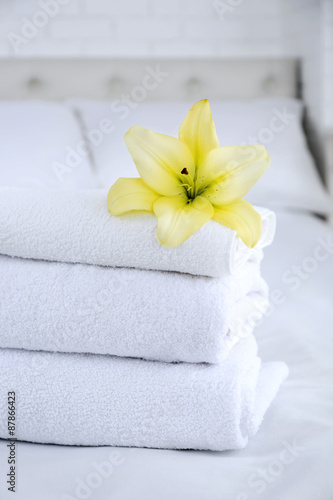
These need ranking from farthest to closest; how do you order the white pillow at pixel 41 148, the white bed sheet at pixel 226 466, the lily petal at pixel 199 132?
the white pillow at pixel 41 148
the lily petal at pixel 199 132
the white bed sheet at pixel 226 466

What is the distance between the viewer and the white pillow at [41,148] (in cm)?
155

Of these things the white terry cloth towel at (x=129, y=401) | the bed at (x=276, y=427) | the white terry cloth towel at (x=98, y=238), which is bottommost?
the bed at (x=276, y=427)

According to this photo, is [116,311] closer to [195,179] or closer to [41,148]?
[195,179]

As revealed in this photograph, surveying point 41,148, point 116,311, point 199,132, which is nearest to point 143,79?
point 41,148

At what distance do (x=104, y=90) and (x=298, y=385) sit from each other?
1.65m

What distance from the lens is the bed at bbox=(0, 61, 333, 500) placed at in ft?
1.68

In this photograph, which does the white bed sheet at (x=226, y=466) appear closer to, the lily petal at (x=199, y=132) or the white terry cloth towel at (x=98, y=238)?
the white terry cloth towel at (x=98, y=238)

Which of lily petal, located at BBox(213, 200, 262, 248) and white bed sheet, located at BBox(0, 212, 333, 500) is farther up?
lily petal, located at BBox(213, 200, 262, 248)

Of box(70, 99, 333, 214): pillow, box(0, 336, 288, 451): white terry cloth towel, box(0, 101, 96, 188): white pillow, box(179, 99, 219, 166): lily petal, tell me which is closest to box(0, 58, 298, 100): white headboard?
box(70, 99, 333, 214): pillow

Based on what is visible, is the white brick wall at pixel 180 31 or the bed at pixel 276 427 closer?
the bed at pixel 276 427

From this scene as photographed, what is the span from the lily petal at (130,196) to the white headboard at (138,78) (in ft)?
5.20

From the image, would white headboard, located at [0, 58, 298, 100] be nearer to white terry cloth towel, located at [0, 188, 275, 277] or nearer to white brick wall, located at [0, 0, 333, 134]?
white brick wall, located at [0, 0, 333, 134]

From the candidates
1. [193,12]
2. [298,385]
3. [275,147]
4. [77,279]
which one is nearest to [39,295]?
[77,279]

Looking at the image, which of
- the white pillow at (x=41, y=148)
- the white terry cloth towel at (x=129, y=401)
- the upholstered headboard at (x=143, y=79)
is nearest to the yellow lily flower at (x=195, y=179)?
the white terry cloth towel at (x=129, y=401)
